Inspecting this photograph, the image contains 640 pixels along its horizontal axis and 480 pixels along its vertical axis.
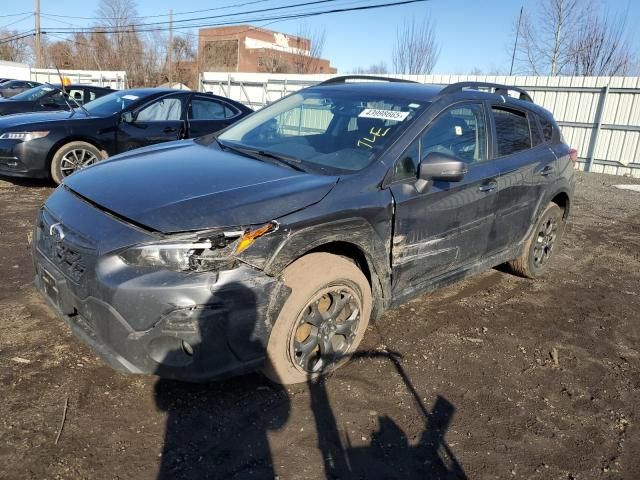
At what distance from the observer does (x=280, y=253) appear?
2555mm

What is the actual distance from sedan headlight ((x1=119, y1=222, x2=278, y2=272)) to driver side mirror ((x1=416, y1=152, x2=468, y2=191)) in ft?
4.49

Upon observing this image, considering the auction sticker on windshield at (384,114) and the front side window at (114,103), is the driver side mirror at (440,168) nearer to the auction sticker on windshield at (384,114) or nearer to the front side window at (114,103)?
the auction sticker on windshield at (384,114)

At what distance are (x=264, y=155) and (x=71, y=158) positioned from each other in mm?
4912

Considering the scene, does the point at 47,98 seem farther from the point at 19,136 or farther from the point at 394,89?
the point at 394,89

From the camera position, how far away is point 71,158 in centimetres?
714

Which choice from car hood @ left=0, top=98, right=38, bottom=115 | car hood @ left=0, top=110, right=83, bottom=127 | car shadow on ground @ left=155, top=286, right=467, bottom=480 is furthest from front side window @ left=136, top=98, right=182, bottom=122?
Result: car shadow on ground @ left=155, top=286, right=467, bottom=480

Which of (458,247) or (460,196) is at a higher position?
(460,196)

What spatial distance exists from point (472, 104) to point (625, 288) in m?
2.77

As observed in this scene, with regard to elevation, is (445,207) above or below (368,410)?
above

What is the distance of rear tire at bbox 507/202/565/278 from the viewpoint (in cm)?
480

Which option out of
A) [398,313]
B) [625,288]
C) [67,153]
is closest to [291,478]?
[398,313]

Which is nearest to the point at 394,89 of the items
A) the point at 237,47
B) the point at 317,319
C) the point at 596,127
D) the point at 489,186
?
the point at 489,186

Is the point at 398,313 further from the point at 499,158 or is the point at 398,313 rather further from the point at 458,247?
the point at 499,158

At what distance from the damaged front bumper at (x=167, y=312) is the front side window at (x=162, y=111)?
217 inches
